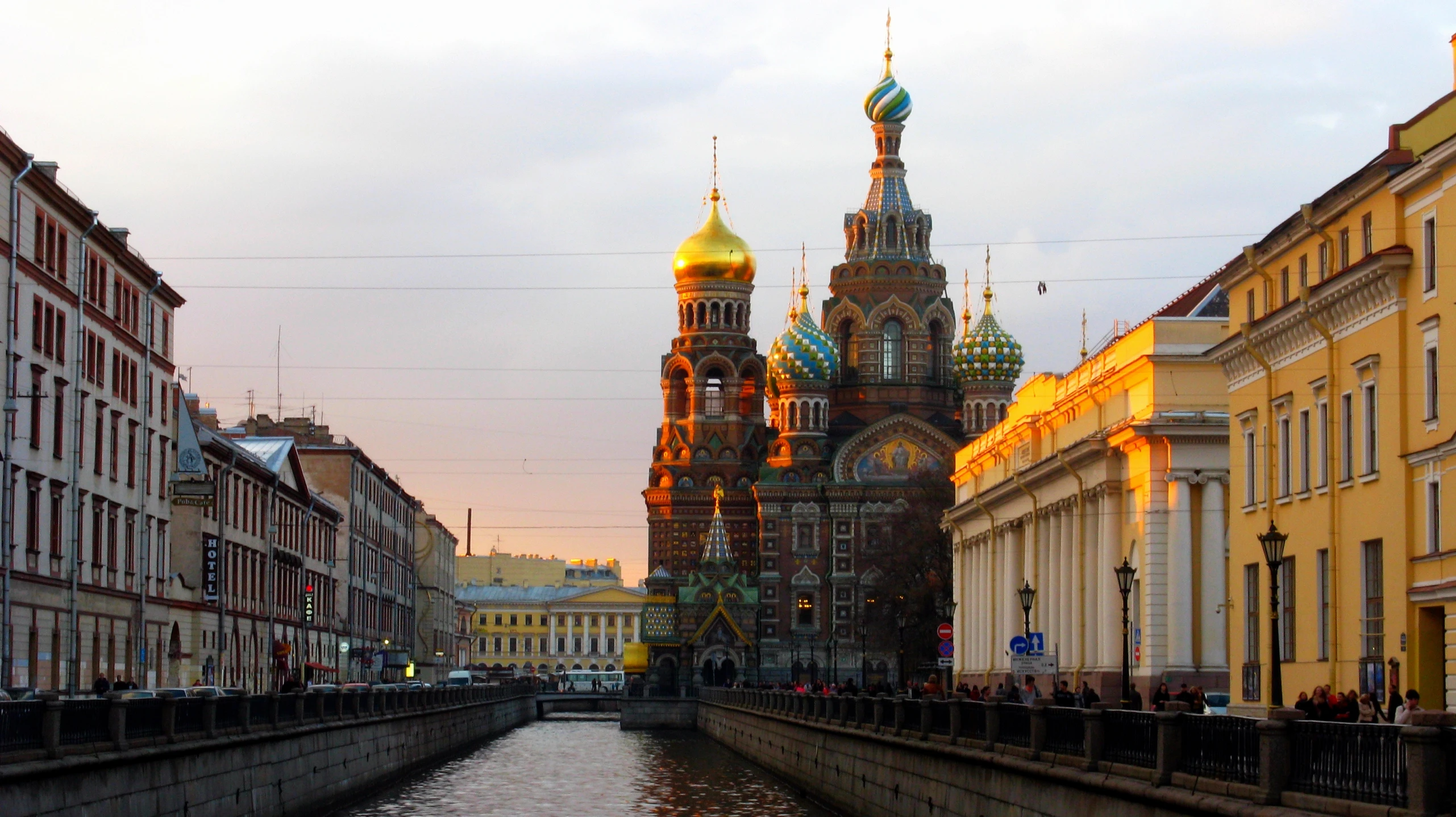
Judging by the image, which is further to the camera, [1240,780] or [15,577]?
[15,577]

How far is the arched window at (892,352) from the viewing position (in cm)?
14762

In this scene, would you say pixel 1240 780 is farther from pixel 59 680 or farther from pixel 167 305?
pixel 167 305

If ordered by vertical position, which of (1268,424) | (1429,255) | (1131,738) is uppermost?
(1429,255)

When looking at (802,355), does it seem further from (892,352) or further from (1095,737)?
(1095,737)

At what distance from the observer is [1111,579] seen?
5722 centimetres

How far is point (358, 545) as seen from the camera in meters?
100

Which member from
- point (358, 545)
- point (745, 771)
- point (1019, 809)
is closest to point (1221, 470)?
point (745, 771)

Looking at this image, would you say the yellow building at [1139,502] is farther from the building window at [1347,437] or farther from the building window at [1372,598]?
the building window at [1372,598]

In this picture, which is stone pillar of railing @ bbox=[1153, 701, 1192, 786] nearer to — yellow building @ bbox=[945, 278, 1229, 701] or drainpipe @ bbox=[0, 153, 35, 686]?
yellow building @ bbox=[945, 278, 1229, 701]

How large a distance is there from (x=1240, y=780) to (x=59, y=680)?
35848mm

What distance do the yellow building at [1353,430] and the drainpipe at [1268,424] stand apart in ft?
0.14

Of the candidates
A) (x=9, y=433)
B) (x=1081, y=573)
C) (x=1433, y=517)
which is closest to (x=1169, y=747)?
(x=1433, y=517)

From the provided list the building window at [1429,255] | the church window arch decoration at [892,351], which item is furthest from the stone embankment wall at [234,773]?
the church window arch decoration at [892,351]

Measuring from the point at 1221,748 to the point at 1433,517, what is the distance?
Result: 12803 mm
